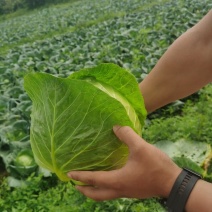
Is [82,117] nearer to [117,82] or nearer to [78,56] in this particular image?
[117,82]

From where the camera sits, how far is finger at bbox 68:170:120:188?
1591 mm

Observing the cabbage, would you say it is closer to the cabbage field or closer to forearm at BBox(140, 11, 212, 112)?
forearm at BBox(140, 11, 212, 112)

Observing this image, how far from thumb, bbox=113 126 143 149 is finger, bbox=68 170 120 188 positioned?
149mm

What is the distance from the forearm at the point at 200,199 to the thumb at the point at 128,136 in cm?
30

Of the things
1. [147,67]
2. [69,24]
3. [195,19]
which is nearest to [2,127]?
[147,67]

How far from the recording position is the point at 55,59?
888 cm

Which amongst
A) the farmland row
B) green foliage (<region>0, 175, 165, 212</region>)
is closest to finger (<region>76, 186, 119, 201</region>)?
green foliage (<region>0, 175, 165, 212</region>)

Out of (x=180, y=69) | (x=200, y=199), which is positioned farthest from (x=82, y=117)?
(x=180, y=69)

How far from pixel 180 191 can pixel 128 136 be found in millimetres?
295

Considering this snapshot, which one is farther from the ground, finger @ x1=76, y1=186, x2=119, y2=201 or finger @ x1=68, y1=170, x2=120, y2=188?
finger @ x1=68, y1=170, x2=120, y2=188

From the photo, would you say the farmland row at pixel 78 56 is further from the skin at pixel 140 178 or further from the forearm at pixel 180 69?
the skin at pixel 140 178

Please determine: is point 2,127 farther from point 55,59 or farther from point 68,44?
point 68,44

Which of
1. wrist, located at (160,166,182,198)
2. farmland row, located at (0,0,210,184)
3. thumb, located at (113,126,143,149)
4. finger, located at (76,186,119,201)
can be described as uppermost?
thumb, located at (113,126,143,149)

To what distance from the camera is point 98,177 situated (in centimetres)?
162
